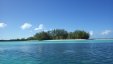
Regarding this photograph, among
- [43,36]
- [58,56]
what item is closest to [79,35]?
[43,36]

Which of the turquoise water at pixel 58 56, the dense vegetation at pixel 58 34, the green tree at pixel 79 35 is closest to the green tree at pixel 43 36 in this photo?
the dense vegetation at pixel 58 34

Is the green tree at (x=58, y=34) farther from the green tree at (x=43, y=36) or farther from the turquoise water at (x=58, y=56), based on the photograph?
the turquoise water at (x=58, y=56)

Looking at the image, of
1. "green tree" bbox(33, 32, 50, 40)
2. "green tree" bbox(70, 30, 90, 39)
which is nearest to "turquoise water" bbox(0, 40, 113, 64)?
"green tree" bbox(70, 30, 90, 39)

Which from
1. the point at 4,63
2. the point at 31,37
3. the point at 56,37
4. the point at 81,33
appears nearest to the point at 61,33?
the point at 56,37

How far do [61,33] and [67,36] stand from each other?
4.47 meters

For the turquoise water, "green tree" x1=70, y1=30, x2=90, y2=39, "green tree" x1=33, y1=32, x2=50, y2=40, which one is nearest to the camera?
the turquoise water

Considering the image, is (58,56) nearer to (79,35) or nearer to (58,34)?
(79,35)

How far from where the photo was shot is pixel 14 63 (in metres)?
17.3

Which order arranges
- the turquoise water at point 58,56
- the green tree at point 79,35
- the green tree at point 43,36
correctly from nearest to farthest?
the turquoise water at point 58,56 < the green tree at point 79,35 < the green tree at point 43,36

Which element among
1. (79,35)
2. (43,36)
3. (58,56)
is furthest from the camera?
(43,36)

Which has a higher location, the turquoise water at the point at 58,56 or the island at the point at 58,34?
the island at the point at 58,34

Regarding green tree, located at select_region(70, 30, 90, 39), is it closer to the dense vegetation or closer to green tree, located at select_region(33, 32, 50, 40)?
the dense vegetation

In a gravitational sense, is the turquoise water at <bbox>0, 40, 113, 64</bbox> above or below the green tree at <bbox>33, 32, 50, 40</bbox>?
below

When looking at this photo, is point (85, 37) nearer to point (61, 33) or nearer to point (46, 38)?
point (61, 33)
